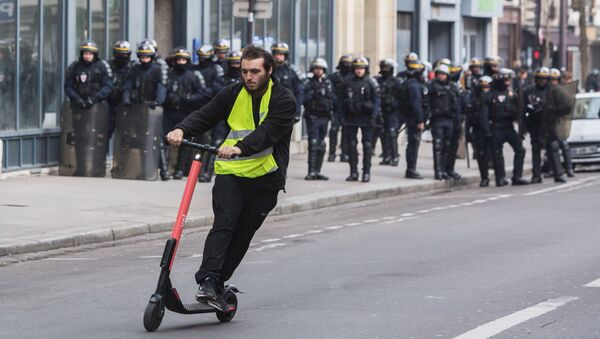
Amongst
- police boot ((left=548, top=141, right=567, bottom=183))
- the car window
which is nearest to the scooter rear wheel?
police boot ((left=548, top=141, right=567, bottom=183))

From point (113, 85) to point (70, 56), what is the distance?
1.55 metres

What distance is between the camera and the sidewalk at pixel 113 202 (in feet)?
48.7

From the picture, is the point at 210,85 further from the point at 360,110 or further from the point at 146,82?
the point at 360,110

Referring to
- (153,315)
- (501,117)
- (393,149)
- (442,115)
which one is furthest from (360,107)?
(153,315)

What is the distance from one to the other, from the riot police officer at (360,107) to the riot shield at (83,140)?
11.5 ft

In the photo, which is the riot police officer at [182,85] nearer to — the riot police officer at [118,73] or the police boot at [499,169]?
the riot police officer at [118,73]

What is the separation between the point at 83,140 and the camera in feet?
70.1

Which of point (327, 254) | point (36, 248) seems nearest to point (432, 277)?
point (327, 254)

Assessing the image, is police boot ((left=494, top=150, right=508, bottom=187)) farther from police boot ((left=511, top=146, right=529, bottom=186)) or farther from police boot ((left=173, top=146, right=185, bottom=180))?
police boot ((left=173, top=146, right=185, bottom=180))

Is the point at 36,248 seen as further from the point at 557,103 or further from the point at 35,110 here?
the point at 557,103

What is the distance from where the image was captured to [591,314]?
32.4ft

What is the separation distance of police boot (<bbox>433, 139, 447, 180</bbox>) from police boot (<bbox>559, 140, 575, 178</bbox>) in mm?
2267

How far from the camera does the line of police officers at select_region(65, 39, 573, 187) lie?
21156mm

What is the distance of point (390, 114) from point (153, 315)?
17.9m
